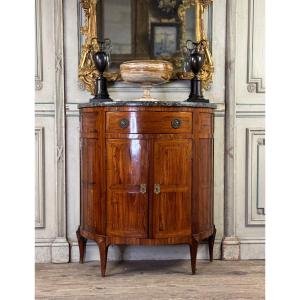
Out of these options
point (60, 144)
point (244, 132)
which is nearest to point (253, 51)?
point (244, 132)

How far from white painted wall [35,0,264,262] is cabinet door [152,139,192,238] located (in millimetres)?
339

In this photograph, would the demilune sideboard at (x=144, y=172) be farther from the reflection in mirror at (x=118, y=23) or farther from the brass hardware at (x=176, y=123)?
the reflection in mirror at (x=118, y=23)

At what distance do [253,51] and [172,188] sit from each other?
32.2 inches

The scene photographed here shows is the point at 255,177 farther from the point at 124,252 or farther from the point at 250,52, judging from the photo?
the point at 124,252

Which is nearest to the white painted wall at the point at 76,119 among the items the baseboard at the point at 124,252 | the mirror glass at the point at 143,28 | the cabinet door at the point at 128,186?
the baseboard at the point at 124,252

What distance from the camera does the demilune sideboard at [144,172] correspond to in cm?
169

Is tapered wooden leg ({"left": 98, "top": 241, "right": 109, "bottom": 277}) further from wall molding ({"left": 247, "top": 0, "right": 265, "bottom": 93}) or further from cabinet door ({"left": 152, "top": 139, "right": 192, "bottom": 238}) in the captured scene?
wall molding ({"left": 247, "top": 0, "right": 265, "bottom": 93})

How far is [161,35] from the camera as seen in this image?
1.97 m

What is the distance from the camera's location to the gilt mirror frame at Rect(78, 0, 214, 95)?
1946 mm

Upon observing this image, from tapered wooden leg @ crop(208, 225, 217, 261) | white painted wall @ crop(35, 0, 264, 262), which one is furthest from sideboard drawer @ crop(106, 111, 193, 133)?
tapered wooden leg @ crop(208, 225, 217, 261)

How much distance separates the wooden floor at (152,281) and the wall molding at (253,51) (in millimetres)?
845

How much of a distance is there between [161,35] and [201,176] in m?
0.69

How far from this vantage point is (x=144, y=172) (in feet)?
5.54
